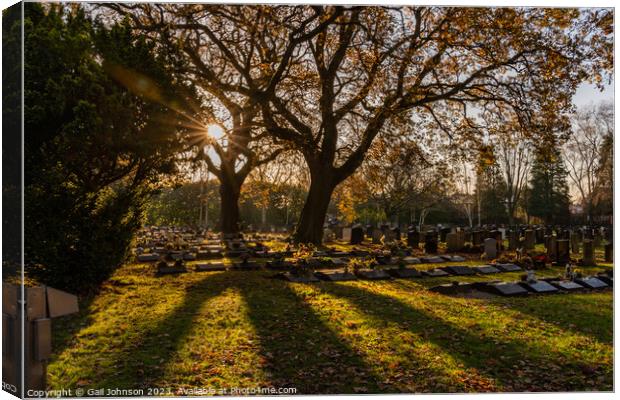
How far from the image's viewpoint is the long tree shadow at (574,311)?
5.76 meters

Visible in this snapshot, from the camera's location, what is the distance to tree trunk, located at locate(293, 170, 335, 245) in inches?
589

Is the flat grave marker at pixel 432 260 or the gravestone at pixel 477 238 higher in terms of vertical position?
the gravestone at pixel 477 238

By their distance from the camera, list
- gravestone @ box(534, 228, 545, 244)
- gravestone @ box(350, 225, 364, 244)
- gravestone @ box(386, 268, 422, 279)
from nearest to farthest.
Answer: gravestone @ box(386, 268, 422, 279) < gravestone @ box(350, 225, 364, 244) < gravestone @ box(534, 228, 545, 244)

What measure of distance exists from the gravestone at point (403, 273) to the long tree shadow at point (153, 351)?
497 centimetres

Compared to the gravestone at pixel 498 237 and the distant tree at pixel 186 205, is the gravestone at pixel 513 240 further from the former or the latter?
the distant tree at pixel 186 205

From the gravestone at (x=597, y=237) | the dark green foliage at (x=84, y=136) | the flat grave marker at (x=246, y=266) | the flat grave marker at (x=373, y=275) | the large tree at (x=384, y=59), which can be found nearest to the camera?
the dark green foliage at (x=84, y=136)

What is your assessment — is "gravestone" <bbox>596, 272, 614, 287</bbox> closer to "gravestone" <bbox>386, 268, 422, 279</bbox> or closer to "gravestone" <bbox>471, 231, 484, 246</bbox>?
"gravestone" <bbox>386, 268, 422, 279</bbox>

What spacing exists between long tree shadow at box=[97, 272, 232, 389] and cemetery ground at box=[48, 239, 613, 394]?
12mm

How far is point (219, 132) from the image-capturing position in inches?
395

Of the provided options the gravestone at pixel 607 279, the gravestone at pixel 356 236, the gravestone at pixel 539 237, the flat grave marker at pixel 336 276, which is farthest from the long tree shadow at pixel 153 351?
the gravestone at pixel 539 237

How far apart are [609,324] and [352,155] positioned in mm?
9516

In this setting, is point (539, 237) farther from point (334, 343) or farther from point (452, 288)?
point (334, 343)

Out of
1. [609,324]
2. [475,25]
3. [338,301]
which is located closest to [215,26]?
[475,25]

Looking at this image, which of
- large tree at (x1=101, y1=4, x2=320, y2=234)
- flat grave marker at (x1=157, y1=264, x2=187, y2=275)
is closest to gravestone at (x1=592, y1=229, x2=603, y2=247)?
large tree at (x1=101, y1=4, x2=320, y2=234)
